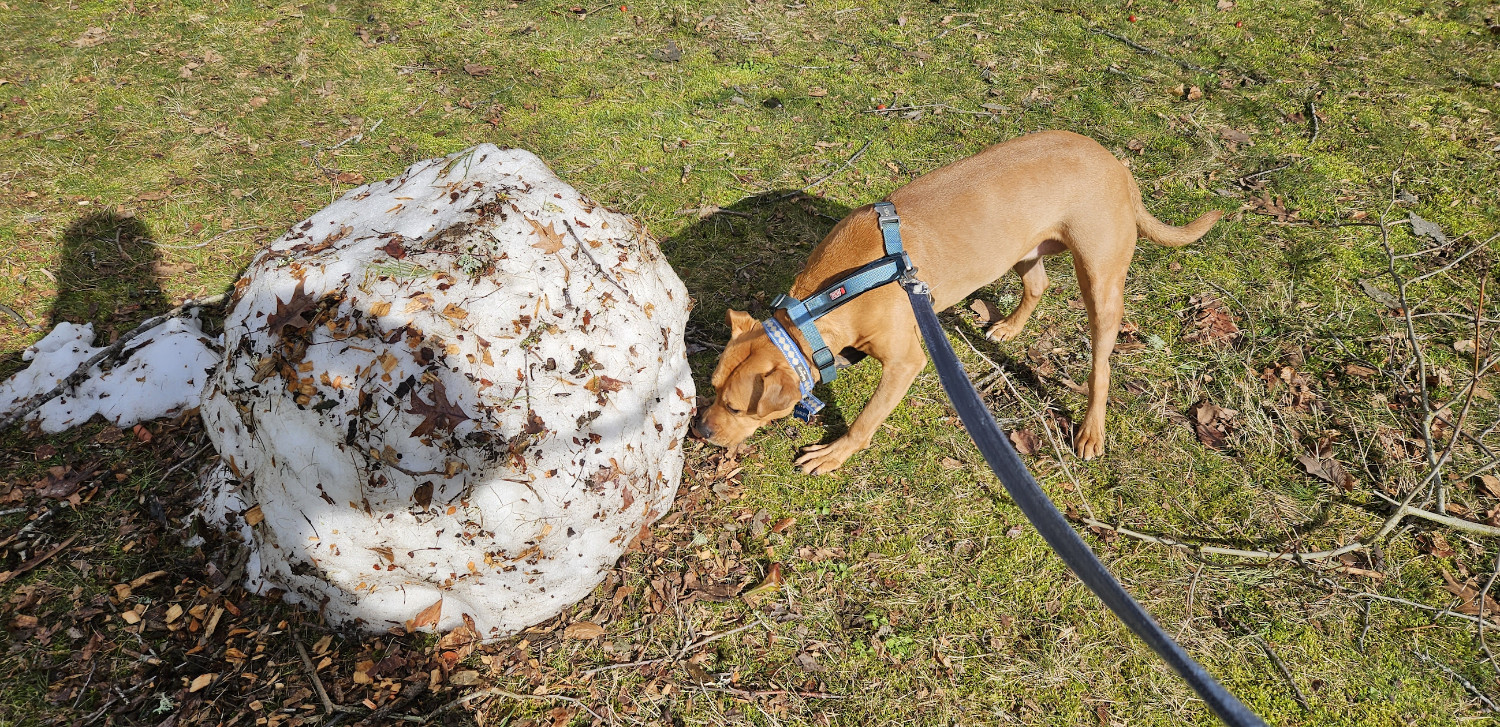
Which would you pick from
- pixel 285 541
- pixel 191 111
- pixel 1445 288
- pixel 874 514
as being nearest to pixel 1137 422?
pixel 874 514

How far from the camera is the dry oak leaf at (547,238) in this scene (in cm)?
311

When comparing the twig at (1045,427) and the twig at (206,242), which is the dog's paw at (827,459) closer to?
the twig at (1045,427)

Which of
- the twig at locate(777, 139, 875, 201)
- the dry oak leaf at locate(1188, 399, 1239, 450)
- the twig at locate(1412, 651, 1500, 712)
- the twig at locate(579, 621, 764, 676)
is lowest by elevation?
the twig at locate(1412, 651, 1500, 712)

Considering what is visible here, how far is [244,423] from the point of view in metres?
3.02

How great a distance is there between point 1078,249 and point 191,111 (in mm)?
7168

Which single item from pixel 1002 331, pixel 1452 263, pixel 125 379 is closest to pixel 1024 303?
pixel 1002 331

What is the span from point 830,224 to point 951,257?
6.01 ft

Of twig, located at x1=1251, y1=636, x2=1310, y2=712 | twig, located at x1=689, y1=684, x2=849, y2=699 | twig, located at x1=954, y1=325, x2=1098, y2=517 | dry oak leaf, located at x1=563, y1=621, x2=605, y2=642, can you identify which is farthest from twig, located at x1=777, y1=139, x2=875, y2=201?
twig, located at x1=1251, y1=636, x2=1310, y2=712

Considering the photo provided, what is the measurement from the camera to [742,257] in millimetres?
5477

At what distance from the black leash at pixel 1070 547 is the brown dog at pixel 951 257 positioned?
1.18 meters

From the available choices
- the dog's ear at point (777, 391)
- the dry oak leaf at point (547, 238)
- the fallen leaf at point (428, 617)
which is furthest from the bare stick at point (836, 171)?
the fallen leaf at point (428, 617)

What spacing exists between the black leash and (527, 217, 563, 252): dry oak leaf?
170 cm

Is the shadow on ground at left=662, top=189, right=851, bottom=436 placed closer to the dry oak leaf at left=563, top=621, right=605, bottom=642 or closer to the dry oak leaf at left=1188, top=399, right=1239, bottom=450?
the dry oak leaf at left=563, top=621, right=605, bottom=642

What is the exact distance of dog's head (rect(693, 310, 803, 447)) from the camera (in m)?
3.74
